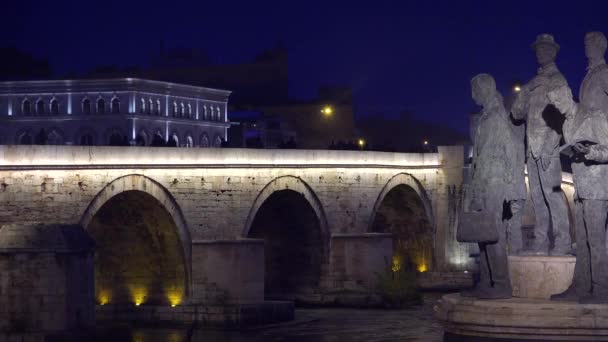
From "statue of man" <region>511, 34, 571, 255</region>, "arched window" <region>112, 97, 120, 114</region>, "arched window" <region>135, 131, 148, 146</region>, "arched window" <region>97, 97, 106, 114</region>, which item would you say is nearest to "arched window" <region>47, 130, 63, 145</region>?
"arched window" <region>97, 97, 106, 114</region>

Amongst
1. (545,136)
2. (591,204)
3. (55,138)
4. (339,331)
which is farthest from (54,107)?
(591,204)

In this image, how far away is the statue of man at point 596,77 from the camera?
44.4 feet

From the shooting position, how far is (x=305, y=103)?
71.1 m

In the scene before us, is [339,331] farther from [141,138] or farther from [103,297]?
[141,138]

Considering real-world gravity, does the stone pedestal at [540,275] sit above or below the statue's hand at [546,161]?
below

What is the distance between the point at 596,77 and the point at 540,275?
6.42 feet

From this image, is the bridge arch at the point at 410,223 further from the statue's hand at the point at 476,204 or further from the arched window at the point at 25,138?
the statue's hand at the point at 476,204

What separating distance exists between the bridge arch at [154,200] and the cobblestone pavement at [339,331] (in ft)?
5.53

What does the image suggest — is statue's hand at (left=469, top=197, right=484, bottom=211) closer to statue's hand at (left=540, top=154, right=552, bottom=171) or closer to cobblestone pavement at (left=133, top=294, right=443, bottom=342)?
statue's hand at (left=540, top=154, right=552, bottom=171)

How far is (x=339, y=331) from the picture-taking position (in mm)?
28062

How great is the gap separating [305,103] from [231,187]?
40873 millimetres

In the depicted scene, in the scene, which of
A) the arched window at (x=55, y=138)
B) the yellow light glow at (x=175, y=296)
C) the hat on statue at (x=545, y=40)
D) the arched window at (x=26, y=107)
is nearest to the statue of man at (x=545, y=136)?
the hat on statue at (x=545, y=40)

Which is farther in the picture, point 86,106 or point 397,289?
point 86,106

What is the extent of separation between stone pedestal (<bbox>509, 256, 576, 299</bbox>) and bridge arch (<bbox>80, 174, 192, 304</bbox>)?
47.3 ft
